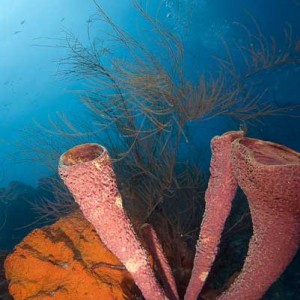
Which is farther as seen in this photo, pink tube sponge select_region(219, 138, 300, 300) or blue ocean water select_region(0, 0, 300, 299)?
blue ocean water select_region(0, 0, 300, 299)

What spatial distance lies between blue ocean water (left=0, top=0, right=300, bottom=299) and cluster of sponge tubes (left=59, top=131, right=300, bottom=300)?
0.59m

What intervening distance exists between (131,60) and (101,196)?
258 inches

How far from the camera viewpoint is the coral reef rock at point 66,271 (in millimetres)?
2729

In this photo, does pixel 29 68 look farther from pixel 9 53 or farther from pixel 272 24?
pixel 272 24

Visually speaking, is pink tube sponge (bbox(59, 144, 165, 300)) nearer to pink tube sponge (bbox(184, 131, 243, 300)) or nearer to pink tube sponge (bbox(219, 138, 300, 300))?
pink tube sponge (bbox(184, 131, 243, 300))

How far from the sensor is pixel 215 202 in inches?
77.4

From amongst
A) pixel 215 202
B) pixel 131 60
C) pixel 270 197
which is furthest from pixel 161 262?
pixel 131 60

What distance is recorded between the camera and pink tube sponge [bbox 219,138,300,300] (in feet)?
4.08

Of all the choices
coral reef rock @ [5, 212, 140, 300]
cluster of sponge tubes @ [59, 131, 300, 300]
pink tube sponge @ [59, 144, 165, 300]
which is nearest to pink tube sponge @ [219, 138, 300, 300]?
cluster of sponge tubes @ [59, 131, 300, 300]

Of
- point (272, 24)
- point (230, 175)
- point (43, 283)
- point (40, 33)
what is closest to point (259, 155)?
point (230, 175)

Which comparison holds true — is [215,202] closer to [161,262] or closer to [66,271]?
[161,262]

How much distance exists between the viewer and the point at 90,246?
9.84ft

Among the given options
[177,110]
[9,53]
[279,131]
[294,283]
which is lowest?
[279,131]

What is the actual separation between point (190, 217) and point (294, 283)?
165cm
